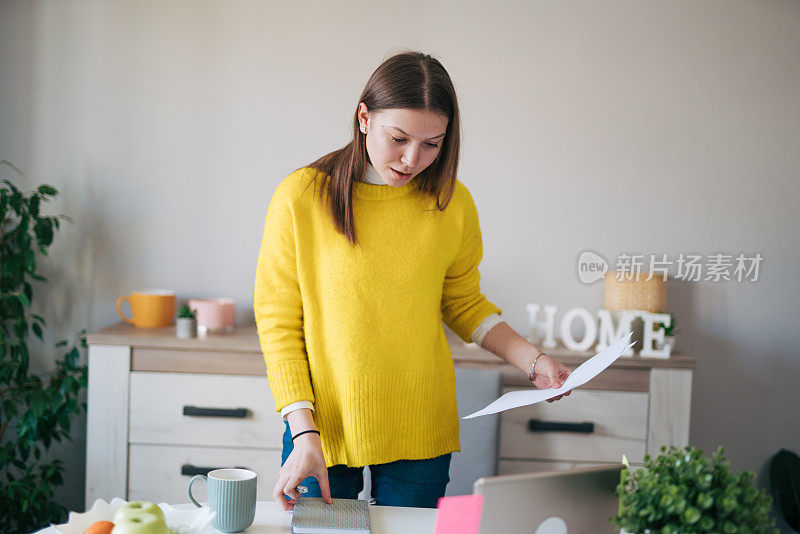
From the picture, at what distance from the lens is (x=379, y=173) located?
1230 mm

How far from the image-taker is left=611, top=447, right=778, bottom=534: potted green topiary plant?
2.62ft

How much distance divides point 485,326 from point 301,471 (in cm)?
52

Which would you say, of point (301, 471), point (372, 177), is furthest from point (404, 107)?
point (301, 471)

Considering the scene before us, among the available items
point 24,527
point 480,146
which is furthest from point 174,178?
point 24,527

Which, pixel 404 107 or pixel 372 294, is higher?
pixel 404 107

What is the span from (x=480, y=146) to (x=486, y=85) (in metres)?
0.22

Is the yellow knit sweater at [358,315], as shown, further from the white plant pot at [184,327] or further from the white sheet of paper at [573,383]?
the white plant pot at [184,327]

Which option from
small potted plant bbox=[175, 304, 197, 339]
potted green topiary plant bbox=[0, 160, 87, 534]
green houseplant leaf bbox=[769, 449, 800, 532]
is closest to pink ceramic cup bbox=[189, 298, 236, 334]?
small potted plant bbox=[175, 304, 197, 339]

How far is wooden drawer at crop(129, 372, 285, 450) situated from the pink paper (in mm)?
1437

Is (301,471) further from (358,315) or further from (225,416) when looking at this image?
(225,416)

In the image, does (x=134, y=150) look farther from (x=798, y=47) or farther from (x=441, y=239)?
(x=798, y=47)

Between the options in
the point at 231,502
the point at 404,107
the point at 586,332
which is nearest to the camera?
the point at 231,502

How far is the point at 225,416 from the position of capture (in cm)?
216

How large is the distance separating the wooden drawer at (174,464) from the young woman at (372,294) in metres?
0.90
